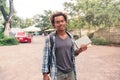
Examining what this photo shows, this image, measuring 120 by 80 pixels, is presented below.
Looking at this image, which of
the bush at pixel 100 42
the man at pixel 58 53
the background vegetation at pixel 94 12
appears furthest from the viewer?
the bush at pixel 100 42

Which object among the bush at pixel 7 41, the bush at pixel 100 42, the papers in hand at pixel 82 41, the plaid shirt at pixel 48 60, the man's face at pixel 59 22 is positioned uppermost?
the man's face at pixel 59 22

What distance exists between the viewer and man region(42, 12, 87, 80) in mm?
3912

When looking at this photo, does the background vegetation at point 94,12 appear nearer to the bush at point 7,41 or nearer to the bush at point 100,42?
the bush at point 100,42

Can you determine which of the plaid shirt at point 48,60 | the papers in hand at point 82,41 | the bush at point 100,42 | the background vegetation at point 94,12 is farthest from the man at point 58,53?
the bush at point 100,42

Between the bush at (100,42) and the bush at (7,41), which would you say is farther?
the bush at (100,42)

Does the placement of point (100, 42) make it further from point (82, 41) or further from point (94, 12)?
point (82, 41)

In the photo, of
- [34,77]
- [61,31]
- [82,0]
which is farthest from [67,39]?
[82,0]

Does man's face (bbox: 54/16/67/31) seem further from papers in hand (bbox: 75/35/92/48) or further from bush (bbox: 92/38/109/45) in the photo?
bush (bbox: 92/38/109/45)

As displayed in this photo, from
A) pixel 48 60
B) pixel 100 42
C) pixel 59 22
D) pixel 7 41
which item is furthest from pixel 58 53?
pixel 100 42

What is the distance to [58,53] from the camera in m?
3.91

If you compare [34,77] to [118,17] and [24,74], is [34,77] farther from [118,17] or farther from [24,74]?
[118,17]

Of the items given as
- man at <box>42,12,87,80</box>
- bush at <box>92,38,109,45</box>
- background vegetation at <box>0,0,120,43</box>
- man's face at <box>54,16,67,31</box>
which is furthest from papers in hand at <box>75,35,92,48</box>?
bush at <box>92,38,109,45</box>

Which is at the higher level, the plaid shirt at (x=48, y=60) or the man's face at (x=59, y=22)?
the man's face at (x=59, y=22)

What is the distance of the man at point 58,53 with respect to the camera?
3912 millimetres
